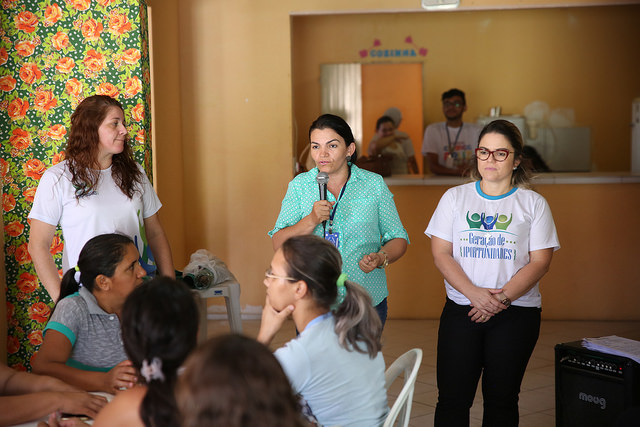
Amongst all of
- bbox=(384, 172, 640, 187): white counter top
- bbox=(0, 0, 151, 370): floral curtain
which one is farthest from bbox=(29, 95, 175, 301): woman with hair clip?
bbox=(384, 172, 640, 187): white counter top

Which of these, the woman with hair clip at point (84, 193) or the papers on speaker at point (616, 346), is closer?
the papers on speaker at point (616, 346)

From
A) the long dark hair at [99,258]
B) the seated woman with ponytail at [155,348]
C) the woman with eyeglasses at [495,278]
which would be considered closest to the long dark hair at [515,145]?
the woman with eyeglasses at [495,278]

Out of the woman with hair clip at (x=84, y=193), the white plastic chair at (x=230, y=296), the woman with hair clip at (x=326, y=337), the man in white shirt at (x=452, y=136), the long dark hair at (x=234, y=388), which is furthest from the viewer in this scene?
the man in white shirt at (x=452, y=136)

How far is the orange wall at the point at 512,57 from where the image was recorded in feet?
25.2

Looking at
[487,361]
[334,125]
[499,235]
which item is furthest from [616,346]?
[334,125]

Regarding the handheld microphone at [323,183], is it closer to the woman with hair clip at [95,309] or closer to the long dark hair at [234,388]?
the woman with hair clip at [95,309]

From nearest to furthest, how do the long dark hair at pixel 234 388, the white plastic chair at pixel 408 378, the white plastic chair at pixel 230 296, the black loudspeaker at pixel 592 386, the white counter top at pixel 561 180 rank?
the long dark hair at pixel 234 388
the white plastic chair at pixel 408 378
the black loudspeaker at pixel 592 386
the white plastic chair at pixel 230 296
the white counter top at pixel 561 180

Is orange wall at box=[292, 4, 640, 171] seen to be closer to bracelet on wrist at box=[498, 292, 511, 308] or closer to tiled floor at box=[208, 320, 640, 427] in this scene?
tiled floor at box=[208, 320, 640, 427]

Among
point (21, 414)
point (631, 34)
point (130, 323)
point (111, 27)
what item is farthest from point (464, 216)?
point (631, 34)

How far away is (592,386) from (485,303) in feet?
2.29

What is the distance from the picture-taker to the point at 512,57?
7.82 m

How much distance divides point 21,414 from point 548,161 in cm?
698

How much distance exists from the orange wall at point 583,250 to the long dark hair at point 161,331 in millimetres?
4283

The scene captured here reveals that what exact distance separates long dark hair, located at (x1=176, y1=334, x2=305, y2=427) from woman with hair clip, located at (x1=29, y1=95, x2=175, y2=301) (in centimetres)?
203
